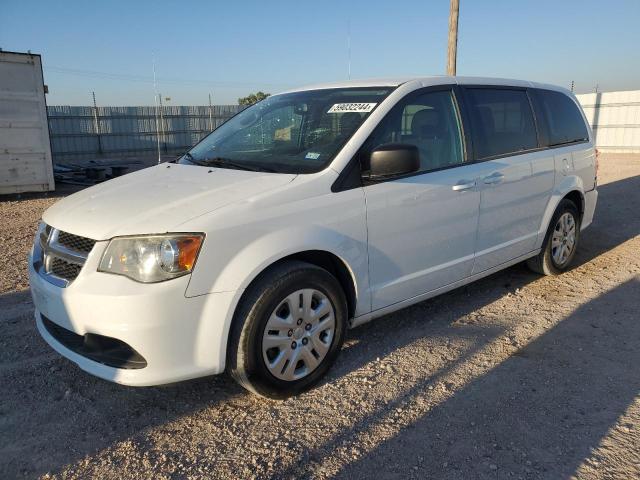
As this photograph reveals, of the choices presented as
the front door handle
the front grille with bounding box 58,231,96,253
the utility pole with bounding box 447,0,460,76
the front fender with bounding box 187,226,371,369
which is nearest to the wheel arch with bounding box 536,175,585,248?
the front door handle

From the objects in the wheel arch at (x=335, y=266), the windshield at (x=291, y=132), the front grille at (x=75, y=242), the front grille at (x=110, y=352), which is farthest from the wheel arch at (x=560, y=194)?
the front grille at (x=75, y=242)

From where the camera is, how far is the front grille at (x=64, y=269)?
273 cm

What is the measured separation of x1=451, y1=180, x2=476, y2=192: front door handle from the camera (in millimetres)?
3717

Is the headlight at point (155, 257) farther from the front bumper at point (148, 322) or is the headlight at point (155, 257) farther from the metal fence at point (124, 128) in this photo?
the metal fence at point (124, 128)

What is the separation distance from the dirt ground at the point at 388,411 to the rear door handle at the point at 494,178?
1.07 metres

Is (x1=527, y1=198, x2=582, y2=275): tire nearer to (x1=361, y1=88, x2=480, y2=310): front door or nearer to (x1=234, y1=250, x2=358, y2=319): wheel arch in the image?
(x1=361, y1=88, x2=480, y2=310): front door

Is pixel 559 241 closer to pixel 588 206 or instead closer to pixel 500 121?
pixel 588 206

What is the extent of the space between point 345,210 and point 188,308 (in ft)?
3.49

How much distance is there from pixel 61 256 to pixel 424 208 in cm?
220

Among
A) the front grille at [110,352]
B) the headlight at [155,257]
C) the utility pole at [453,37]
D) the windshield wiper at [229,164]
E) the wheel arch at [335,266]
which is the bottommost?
the front grille at [110,352]

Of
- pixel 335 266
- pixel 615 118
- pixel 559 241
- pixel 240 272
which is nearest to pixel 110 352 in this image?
pixel 240 272

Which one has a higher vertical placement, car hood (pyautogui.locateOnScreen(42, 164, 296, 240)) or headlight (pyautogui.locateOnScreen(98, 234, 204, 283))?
car hood (pyautogui.locateOnScreen(42, 164, 296, 240))

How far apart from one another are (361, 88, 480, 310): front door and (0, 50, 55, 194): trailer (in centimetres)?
953

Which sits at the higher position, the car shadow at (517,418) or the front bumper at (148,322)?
the front bumper at (148,322)
